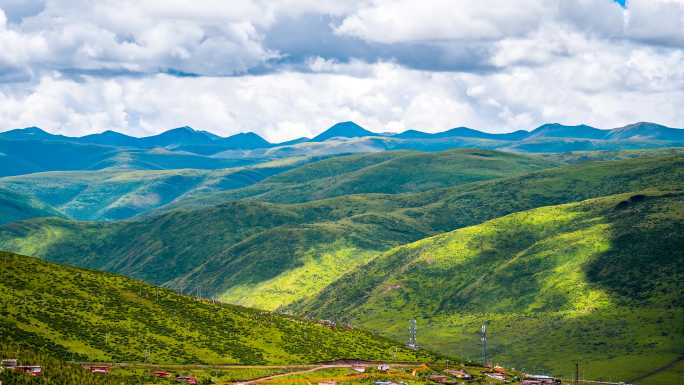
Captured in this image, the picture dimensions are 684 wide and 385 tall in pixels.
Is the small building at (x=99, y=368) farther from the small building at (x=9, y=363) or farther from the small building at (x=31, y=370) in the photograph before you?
the small building at (x=9, y=363)

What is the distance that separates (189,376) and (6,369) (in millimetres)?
58022

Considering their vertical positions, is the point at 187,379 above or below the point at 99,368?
below

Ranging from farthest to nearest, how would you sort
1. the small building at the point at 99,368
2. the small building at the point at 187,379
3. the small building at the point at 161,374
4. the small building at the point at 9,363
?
the small building at the point at 161,374 < the small building at the point at 187,379 < the small building at the point at 99,368 < the small building at the point at 9,363

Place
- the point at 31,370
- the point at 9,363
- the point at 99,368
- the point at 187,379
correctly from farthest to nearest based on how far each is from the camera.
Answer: the point at 187,379, the point at 99,368, the point at 31,370, the point at 9,363

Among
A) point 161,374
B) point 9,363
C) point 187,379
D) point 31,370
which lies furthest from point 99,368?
point 9,363

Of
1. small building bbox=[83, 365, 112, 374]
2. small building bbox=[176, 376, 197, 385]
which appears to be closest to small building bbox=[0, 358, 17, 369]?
small building bbox=[83, 365, 112, 374]

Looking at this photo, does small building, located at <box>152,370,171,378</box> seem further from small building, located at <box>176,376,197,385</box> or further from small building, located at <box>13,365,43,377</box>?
small building, located at <box>13,365,43,377</box>

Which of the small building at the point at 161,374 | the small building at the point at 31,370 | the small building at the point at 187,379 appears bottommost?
the small building at the point at 187,379

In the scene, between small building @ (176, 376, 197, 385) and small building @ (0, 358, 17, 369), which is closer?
small building @ (0, 358, 17, 369)

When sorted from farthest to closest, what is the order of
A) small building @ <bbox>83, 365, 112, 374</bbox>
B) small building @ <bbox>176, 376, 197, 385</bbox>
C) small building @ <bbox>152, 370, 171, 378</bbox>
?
small building @ <bbox>152, 370, 171, 378</bbox> < small building @ <bbox>176, 376, 197, 385</bbox> < small building @ <bbox>83, 365, 112, 374</bbox>

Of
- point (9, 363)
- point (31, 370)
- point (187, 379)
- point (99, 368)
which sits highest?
point (9, 363)

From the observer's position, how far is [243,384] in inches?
7032

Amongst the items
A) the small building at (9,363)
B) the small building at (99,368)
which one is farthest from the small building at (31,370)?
the small building at (99,368)

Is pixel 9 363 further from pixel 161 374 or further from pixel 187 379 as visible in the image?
pixel 187 379
